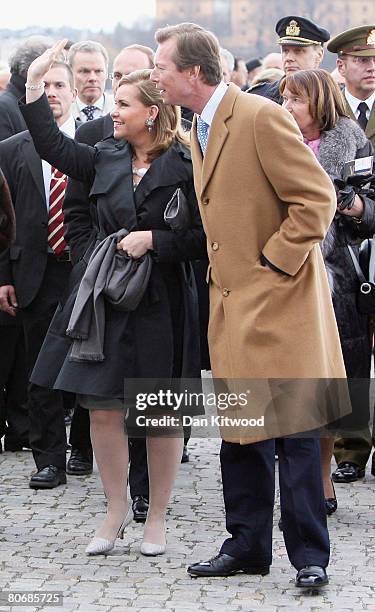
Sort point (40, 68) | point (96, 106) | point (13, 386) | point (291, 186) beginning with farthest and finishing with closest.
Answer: point (96, 106)
point (13, 386)
point (40, 68)
point (291, 186)

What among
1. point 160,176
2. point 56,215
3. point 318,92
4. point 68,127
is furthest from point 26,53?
point 160,176

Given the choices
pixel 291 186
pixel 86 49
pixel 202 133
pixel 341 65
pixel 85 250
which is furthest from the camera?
pixel 86 49

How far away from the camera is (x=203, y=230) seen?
581 centimetres

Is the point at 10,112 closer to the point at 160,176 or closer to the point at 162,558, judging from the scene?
the point at 160,176

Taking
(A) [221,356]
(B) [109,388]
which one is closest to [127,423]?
(B) [109,388]

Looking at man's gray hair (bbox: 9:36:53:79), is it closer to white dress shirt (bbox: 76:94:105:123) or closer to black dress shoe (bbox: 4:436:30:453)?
white dress shirt (bbox: 76:94:105:123)

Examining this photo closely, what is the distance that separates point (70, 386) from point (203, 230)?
833 mm

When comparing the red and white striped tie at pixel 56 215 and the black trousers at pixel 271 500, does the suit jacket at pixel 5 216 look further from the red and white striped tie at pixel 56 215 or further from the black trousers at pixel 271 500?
the red and white striped tie at pixel 56 215

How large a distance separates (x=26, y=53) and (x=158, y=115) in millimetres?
2130

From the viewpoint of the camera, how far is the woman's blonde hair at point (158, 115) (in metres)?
5.87

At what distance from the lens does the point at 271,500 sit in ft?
17.9

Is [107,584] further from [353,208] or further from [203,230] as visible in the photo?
[353,208]

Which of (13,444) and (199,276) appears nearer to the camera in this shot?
(199,276)

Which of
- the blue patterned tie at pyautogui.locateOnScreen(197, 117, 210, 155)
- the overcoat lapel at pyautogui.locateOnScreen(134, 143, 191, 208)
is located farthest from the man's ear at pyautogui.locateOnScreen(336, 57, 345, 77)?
the blue patterned tie at pyautogui.locateOnScreen(197, 117, 210, 155)
